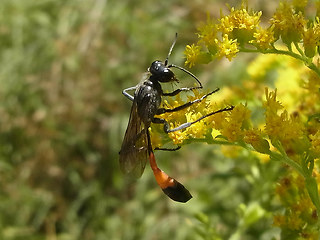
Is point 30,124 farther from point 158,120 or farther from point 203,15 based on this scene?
point 158,120

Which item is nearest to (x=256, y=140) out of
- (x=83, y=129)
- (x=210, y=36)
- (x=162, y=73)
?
(x=210, y=36)

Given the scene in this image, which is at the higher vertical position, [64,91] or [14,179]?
[64,91]

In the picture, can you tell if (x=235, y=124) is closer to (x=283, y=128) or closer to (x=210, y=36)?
(x=283, y=128)

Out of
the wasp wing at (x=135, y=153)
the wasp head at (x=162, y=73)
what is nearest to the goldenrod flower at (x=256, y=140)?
the wasp wing at (x=135, y=153)

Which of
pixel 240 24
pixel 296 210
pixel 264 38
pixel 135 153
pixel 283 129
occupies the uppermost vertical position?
pixel 240 24

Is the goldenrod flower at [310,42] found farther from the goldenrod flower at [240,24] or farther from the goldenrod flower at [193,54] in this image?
the goldenrod flower at [193,54]

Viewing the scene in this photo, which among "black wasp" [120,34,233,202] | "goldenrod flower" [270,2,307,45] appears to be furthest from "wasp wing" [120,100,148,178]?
"goldenrod flower" [270,2,307,45]

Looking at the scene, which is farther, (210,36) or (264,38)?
(210,36)

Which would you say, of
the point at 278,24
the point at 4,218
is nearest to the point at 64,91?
the point at 4,218
